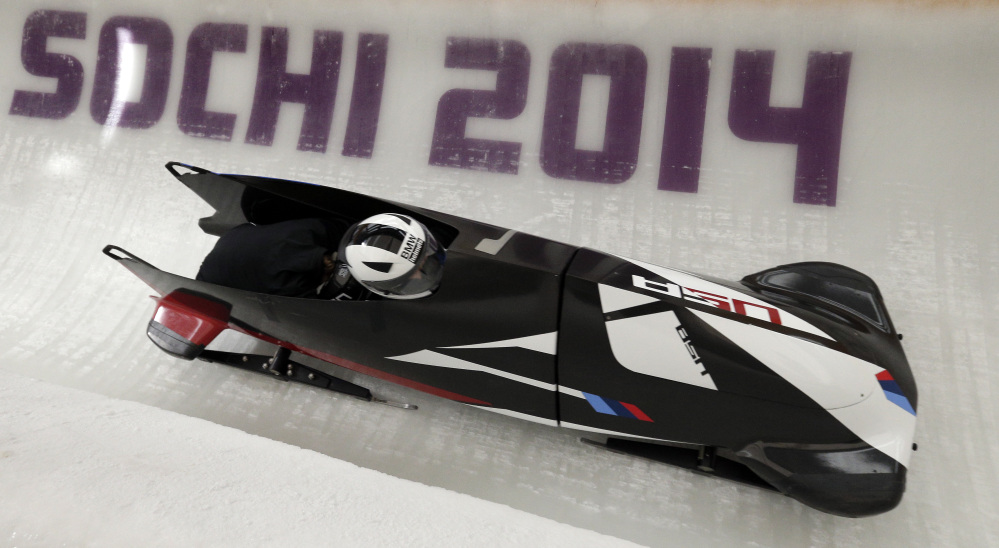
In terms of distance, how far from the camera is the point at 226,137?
3881 millimetres

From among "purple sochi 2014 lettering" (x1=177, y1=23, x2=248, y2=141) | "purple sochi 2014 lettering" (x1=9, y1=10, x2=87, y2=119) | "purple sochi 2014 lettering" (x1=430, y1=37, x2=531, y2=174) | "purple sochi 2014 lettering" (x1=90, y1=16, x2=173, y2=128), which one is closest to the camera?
"purple sochi 2014 lettering" (x1=430, y1=37, x2=531, y2=174)

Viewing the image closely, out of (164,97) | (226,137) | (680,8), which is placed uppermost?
(680,8)

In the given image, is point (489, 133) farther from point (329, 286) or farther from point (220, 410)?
point (220, 410)

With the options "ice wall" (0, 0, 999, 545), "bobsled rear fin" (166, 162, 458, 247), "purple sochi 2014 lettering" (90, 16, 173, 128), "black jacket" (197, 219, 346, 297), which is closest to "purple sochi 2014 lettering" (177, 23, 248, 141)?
"ice wall" (0, 0, 999, 545)

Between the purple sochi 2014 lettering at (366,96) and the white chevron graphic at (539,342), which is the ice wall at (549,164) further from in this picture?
the white chevron graphic at (539,342)

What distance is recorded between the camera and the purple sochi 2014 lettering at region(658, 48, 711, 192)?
3.20 meters

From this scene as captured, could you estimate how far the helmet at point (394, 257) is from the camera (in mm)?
2186

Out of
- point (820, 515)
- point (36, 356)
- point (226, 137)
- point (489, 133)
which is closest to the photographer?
point (820, 515)

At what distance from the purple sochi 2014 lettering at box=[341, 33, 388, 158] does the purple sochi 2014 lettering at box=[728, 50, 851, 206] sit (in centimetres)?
197

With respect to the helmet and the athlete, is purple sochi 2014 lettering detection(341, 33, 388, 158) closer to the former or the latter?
the athlete

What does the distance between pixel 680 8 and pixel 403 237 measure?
220 cm

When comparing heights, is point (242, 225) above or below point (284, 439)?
above

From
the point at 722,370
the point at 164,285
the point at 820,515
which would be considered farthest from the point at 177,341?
the point at 820,515

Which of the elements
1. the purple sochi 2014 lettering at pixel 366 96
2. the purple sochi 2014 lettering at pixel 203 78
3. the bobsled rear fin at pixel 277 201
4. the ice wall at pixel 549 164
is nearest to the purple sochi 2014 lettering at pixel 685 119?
the ice wall at pixel 549 164
